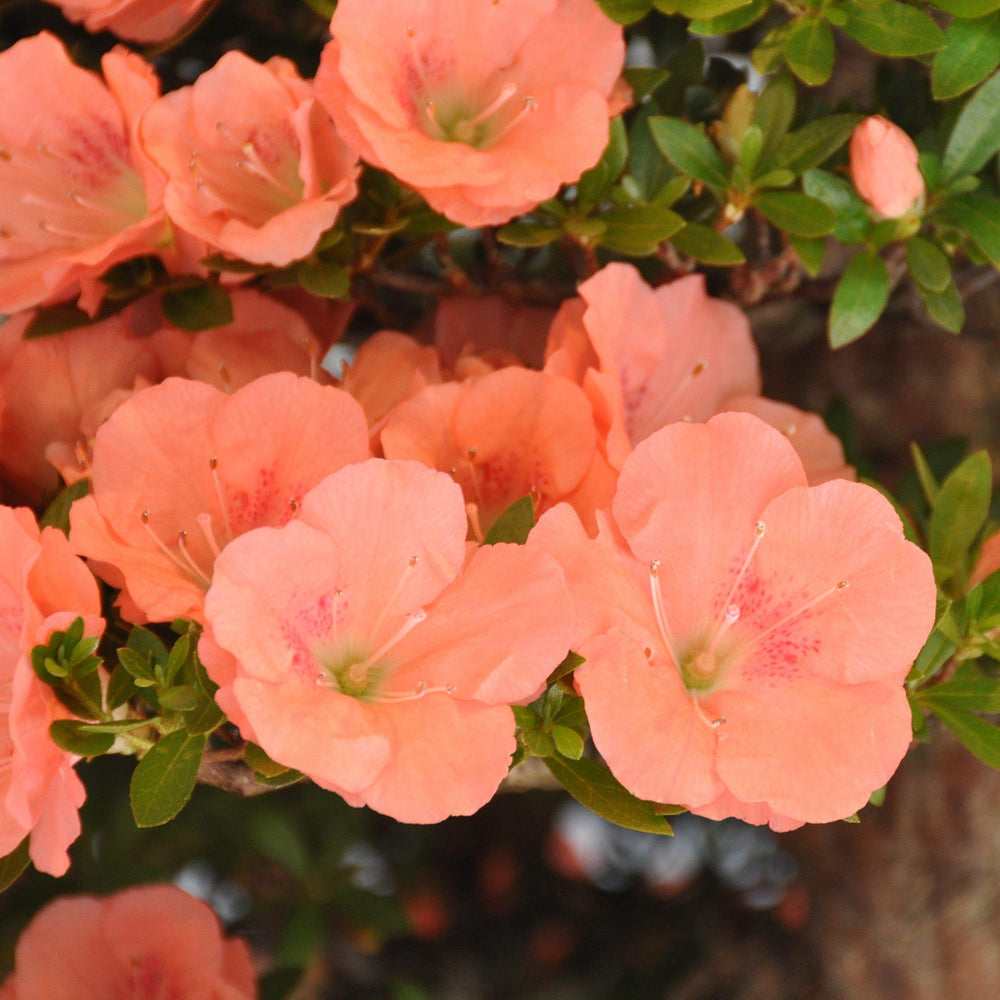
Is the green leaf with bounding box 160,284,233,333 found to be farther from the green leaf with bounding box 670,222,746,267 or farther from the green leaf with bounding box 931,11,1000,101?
the green leaf with bounding box 931,11,1000,101

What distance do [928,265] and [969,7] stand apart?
0.76 feet

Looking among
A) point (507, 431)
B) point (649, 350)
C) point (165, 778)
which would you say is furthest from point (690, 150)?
point (165, 778)

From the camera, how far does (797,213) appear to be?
111cm

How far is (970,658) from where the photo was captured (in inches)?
43.9

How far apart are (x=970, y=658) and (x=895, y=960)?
2.33ft

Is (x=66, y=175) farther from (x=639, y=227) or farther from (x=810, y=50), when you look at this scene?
(x=810, y=50)

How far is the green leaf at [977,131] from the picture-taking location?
1115 mm

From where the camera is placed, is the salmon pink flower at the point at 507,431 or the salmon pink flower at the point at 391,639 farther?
the salmon pink flower at the point at 507,431

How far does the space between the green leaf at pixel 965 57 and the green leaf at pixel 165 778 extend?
34.4 inches

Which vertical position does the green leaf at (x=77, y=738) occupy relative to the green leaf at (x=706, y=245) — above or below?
below

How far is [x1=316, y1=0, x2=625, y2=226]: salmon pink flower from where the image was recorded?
94 centimetres

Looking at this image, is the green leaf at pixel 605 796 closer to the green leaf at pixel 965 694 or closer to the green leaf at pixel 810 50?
the green leaf at pixel 965 694

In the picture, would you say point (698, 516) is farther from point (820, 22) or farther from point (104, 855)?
point (104, 855)

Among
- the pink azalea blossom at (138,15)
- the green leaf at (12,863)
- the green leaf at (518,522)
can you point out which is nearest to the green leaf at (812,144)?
the green leaf at (518,522)
